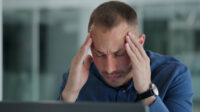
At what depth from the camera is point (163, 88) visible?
4.62 ft

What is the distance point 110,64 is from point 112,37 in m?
0.12

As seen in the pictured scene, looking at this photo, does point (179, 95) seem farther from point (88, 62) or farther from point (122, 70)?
point (88, 62)

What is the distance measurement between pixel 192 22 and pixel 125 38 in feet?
10.3

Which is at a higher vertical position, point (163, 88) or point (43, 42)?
point (163, 88)

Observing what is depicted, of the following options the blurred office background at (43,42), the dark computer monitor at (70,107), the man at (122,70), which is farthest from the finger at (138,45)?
the blurred office background at (43,42)

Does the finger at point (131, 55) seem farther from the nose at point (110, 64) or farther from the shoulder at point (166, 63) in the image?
the shoulder at point (166, 63)

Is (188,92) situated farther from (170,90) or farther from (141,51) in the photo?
(141,51)

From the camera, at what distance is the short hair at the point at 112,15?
1.36m

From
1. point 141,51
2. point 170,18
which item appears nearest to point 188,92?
point 141,51

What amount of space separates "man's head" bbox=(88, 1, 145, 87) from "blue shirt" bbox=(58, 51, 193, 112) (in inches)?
3.1

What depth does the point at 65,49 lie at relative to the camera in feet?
15.0

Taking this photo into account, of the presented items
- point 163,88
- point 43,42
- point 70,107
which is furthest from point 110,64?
point 43,42

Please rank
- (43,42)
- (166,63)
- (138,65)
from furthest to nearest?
(43,42)
(166,63)
(138,65)

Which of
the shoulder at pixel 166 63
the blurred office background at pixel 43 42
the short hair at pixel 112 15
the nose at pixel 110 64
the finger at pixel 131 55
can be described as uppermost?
the short hair at pixel 112 15
